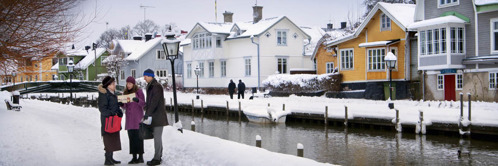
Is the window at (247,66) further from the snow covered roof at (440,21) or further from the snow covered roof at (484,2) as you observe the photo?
the snow covered roof at (484,2)

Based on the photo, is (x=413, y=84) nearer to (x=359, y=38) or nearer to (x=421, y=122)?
(x=359, y=38)

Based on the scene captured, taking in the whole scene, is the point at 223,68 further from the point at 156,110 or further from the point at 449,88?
the point at 156,110

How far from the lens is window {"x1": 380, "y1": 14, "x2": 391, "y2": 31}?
36156 millimetres

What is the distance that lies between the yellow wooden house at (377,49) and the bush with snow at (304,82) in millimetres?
936

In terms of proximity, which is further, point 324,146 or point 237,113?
point 237,113

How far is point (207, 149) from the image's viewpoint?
1106 centimetres

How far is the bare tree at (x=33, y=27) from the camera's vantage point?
1274 centimetres

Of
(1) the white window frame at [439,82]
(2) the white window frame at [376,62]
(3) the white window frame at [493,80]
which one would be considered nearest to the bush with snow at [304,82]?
(2) the white window frame at [376,62]

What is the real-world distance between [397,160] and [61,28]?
11050mm

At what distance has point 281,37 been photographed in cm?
5038

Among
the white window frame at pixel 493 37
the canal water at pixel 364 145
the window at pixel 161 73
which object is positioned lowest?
the canal water at pixel 364 145

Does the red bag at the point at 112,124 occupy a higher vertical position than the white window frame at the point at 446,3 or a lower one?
lower

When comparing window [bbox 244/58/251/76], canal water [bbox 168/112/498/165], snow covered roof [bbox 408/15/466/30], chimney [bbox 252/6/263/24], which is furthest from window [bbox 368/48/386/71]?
chimney [bbox 252/6/263/24]

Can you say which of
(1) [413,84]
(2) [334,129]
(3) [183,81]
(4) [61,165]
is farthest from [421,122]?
(3) [183,81]
